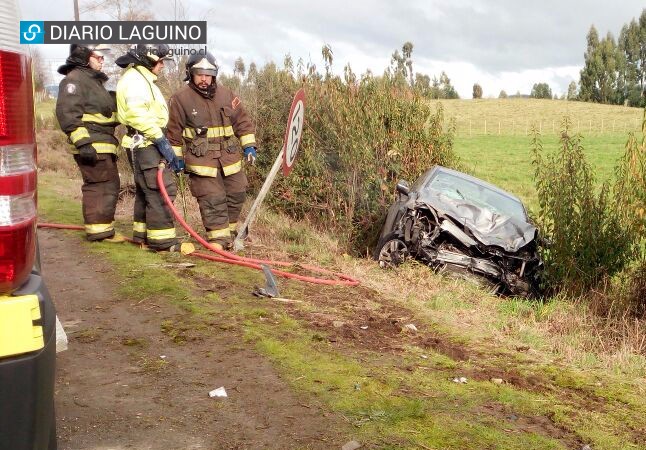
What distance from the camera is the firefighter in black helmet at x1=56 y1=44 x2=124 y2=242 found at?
23.7 feet

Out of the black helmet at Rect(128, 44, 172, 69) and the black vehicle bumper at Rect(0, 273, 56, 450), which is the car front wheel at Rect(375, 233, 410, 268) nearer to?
the black helmet at Rect(128, 44, 172, 69)

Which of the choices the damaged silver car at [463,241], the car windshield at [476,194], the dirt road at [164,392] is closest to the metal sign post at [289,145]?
the damaged silver car at [463,241]

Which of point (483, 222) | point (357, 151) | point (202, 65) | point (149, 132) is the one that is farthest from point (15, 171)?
point (357, 151)

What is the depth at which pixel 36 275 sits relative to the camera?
77.4 inches

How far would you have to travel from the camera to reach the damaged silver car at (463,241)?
→ 7531 mm

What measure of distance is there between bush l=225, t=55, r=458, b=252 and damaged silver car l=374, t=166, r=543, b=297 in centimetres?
161

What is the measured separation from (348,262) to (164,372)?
13.9ft

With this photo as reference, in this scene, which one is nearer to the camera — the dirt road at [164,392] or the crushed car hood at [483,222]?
the dirt road at [164,392]

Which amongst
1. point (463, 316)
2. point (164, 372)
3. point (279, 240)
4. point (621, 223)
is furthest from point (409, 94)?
point (164, 372)

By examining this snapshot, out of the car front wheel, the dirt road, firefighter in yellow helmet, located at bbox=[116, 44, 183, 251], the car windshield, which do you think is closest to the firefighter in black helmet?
firefighter in yellow helmet, located at bbox=[116, 44, 183, 251]

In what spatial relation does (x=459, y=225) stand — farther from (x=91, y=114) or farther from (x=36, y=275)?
(x=36, y=275)

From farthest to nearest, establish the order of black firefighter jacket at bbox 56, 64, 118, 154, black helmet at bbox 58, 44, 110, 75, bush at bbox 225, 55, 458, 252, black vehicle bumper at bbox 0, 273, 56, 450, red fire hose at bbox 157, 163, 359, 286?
bush at bbox 225, 55, 458, 252, black helmet at bbox 58, 44, 110, 75, black firefighter jacket at bbox 56, 64, 118, 154, red fire hose at bbox 157, 163, 359, 286, black vehicle bumper at bbox 0, 273, 56, 450

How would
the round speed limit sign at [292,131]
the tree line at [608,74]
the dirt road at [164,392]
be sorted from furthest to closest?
the tree line at [608,74] → the round speed limit sign at [292,131] → the dirt road at [164,392]

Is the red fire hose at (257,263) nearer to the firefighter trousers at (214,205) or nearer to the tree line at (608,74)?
the firefighter trousers at (214,205)
